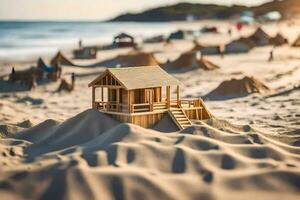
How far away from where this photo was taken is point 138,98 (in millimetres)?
24312

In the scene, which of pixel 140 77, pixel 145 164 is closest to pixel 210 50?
pixel 140 77

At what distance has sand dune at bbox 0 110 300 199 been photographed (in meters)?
18.0

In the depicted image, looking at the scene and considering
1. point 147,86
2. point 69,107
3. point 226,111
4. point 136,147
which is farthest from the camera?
point 69,107

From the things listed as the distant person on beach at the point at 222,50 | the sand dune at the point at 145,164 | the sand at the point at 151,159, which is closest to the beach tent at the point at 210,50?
the distant person on beach at the point at 222,50

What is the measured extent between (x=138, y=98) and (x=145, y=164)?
5.07 m

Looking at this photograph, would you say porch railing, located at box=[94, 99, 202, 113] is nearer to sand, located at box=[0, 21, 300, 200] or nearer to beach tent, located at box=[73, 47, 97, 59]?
sand, located at box=[0, 21, 300, 200]

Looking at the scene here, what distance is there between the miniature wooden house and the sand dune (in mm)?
831

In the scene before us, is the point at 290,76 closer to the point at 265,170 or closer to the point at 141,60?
the point at 141,60

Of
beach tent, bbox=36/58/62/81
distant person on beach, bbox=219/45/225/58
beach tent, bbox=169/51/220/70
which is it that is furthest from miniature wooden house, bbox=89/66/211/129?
distant person on beach, bbox=219/45/225/58

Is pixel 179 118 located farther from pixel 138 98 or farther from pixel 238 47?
pixel 238 47

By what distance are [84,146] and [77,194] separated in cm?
420

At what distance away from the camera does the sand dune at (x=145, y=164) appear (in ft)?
59.2

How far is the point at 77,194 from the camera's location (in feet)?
58.3

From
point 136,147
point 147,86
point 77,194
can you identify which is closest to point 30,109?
point 147,86
